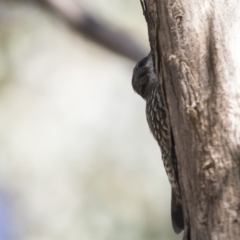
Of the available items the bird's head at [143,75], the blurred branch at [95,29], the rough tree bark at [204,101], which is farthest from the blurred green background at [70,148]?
the rough tree bark at [204,101]

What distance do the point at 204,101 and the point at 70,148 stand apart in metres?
2.96

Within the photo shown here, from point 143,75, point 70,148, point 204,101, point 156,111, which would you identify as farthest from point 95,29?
point 204,101

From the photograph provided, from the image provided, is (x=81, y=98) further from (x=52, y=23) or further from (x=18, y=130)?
(x=52, y=23)

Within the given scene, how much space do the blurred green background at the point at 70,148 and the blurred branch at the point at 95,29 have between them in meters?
0.78

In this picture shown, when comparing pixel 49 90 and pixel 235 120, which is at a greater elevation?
pixel 235 120

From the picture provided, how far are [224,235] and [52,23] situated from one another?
2.65 meters

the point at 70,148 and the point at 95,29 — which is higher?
the point at 95,29

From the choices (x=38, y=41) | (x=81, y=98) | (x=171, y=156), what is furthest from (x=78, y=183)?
(x=171, y=156)

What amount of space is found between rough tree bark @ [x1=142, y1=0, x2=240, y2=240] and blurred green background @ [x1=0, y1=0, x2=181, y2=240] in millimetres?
2475

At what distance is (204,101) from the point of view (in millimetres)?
1731

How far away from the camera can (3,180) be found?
180 inches

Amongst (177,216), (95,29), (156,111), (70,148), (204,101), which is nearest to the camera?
(204,101)

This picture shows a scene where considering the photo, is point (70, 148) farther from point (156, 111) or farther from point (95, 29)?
point (156, 111)

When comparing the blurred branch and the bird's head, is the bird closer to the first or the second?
the bird's head
